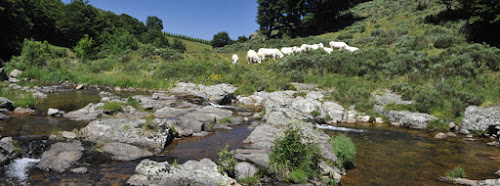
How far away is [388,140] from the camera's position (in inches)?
500

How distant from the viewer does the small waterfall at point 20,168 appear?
7.12 meters

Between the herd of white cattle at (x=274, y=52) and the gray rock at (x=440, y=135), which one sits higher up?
the herd of white cattle at (x=274, y=52)

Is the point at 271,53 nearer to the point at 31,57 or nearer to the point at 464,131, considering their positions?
the point at 464,131

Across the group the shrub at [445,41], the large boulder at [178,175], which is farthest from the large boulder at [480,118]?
the shrub at [445,41]

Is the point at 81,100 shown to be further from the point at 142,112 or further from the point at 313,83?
the point at 313,83

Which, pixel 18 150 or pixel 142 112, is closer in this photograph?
pixel 18 150

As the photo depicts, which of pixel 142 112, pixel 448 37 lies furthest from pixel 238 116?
pixel 448 37

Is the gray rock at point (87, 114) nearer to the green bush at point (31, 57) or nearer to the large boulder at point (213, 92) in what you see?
the large boulder at point (213, 92)

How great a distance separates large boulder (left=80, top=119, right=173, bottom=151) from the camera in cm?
1016

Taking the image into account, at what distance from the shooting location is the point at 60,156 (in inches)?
323

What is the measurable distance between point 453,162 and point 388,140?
2.98 metres

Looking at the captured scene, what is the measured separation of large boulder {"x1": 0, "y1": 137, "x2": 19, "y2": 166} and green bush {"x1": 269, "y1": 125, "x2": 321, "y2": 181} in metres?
7.77

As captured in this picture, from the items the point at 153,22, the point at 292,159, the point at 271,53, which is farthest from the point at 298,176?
the point at 153,22

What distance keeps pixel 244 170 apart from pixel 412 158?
22.7 feet
